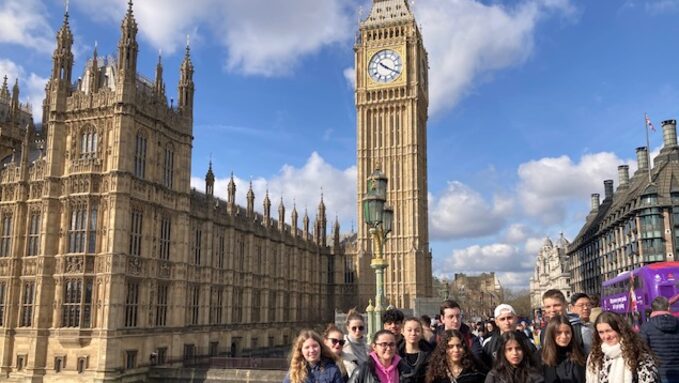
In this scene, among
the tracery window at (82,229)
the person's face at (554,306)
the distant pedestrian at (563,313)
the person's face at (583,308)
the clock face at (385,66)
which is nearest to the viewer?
the distant pedestrian at (563,313)

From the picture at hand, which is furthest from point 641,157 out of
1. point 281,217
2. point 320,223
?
point 281,217

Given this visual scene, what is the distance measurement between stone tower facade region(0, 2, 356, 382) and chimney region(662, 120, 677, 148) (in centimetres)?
5762

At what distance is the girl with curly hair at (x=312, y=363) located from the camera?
729 centimetres

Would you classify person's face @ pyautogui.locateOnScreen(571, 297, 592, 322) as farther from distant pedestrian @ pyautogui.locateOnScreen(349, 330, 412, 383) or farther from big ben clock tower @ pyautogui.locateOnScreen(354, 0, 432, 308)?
big ben clock tower @ pyautogui.locateOnScreen(354, 0, 432, 308)

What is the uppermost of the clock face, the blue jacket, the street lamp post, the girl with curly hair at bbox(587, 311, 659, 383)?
the clock face

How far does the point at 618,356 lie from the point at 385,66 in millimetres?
69439

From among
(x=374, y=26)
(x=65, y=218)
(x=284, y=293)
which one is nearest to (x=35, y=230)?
(x=65, y=218)

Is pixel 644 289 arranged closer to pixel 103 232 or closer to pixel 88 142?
pixel 103 232

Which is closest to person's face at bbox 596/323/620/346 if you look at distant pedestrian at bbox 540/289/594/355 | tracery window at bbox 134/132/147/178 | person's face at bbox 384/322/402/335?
distant pedestrian at bbox 540/289/594/355

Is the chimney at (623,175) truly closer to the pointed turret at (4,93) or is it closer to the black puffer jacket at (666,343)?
the pointed turret at (4,93)

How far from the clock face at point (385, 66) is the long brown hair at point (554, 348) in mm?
67964

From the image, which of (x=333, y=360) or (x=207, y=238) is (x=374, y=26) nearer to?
(x=207, y=238)

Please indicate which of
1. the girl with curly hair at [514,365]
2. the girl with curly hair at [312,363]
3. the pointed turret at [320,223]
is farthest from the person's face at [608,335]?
the pointed turret at [320,223]

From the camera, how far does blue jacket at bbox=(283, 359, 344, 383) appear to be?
729 cm
